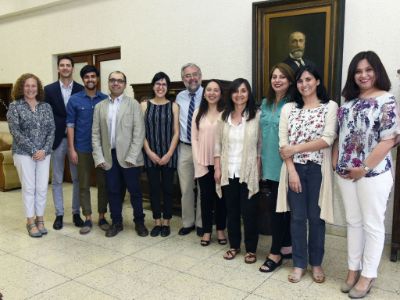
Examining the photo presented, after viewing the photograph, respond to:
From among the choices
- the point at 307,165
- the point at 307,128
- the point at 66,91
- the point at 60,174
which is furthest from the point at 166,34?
the point at 307,165

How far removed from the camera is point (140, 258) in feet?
9.77

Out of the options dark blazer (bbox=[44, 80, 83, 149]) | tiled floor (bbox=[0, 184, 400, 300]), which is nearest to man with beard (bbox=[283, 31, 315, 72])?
tiled floor (bbox=[0, 184, 400, 300])

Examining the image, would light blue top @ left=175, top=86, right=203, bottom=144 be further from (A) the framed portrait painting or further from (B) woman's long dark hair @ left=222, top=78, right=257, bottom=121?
(A) the framed portrait painting

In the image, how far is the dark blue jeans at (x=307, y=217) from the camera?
2418 mm

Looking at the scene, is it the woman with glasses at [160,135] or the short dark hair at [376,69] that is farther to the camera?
the woman with glasses at [160,135]

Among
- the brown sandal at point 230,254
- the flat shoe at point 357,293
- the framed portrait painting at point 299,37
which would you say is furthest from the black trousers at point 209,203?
the flat shoe at point 357,293

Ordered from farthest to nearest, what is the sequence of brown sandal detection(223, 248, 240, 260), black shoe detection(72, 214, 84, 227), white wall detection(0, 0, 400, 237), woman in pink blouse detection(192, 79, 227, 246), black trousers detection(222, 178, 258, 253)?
black shoe detection(72, 214, 84, 227) → white wall detection(0, 0, 400, 237) → woman in pink blouse detection(192, 79, 227, 246) → brown sandal detection(223, 248, 240, 260) → black trousers detection(222, 178, 258, 253)

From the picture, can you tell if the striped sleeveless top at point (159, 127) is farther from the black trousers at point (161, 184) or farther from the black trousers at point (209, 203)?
the black trousers at point (209, 203)

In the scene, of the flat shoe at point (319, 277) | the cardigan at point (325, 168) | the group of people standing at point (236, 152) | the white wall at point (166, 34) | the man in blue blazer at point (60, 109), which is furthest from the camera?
the man in blue blazer at point (60, 109)

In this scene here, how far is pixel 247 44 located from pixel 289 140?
167 cm

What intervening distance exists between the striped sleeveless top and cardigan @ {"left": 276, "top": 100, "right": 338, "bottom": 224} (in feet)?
3.79

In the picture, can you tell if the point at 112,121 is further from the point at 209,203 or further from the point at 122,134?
the point at 209,203

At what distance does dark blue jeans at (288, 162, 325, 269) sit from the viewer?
242cm

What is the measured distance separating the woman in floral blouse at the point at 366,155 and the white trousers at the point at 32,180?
104 inches
